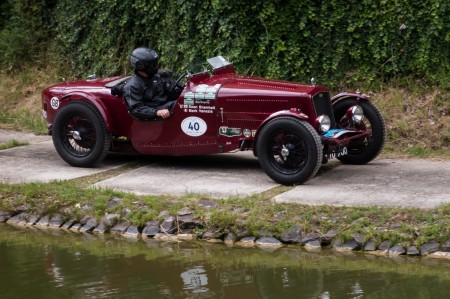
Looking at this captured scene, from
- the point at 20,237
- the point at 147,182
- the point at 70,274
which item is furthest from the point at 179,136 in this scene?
the point at 70,274

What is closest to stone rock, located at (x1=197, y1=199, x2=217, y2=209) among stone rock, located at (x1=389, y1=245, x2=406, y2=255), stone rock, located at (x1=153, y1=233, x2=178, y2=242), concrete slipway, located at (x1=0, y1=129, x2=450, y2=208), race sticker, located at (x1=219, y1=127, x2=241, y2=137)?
concrete slipway, located at (x1=0, y1=129, x2=450, y2=208)

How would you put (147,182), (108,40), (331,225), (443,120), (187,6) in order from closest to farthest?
1. (331,225)
2. (147,182)
3. (443,120)
4. (187,6)
5. (108,40)

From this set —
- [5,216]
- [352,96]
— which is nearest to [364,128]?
[352,96]

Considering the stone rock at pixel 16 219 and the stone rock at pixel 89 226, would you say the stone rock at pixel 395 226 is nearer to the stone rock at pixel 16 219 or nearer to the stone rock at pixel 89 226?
the stone rock at pixel 89 226

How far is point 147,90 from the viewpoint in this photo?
1109 cm

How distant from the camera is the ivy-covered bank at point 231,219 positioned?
851cm

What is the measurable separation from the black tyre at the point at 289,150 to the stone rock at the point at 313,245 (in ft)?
4.53

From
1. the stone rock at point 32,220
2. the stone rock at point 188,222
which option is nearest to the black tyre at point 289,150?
the stone rock at point 188,222

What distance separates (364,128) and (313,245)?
281cm

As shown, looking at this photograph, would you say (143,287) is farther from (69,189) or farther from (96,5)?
(96,5)

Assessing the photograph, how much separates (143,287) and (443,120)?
5.94 metres

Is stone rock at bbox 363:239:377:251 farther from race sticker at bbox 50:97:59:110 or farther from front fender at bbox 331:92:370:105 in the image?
race sticker at bbox 50:97:59:110

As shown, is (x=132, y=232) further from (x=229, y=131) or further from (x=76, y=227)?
(x=229, y=131)

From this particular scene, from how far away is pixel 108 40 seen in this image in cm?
1491
